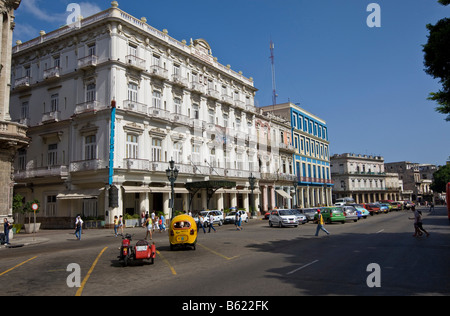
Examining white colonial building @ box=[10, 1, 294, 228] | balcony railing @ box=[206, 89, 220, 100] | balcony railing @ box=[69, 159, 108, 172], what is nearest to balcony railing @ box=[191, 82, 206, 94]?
white colonial building @ box=[10, 1, 294, 228]

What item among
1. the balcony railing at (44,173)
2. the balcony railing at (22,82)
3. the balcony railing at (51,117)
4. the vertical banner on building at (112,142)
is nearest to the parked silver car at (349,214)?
the vertical banner on building at (112,142)

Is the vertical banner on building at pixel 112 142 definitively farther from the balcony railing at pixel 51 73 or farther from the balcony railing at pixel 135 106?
the balcony railing at pixel 51 73

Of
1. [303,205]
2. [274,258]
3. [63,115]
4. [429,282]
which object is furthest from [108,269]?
[303,205]

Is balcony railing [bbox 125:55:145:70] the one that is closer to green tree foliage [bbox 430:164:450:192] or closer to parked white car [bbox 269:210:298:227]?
parked white car [bbox 269:210:298:227]

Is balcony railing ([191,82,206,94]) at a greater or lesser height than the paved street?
greater

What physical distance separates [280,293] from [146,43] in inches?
1213

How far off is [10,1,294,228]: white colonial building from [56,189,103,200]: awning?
0.12m

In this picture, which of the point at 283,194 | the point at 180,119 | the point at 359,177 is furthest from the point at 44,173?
the point at 359,177

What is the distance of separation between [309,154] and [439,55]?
2100 inches

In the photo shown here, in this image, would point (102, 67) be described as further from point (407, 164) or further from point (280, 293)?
point (407, 164)

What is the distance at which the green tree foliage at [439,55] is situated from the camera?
1242 cm

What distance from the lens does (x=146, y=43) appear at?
3319 cm

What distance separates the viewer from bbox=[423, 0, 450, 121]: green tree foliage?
40.8 feet

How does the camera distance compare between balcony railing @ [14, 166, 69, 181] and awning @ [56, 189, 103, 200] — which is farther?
balcony railing @ [14, 166, 69, 181]
